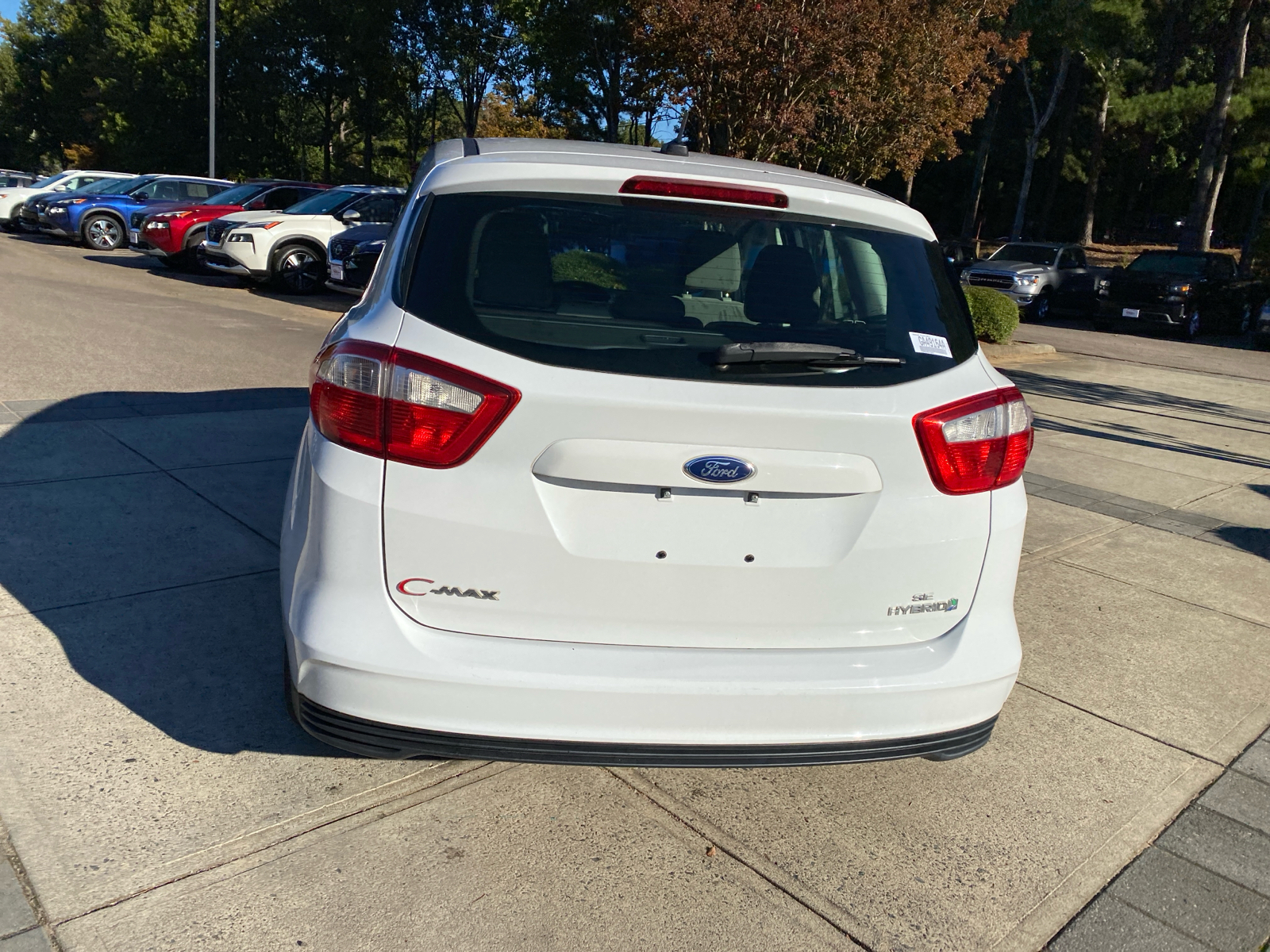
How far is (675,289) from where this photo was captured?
271 centimetres

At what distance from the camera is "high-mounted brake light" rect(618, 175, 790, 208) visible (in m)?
2.71

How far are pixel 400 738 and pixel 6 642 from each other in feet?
6.89

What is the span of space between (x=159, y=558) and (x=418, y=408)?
2.77 m

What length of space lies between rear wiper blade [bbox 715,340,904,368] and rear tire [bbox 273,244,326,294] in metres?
15.0

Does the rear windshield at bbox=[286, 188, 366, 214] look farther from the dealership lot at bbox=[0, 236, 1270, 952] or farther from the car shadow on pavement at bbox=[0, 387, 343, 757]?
the dealership lot at bbox=[0, 236, 1270, 952]

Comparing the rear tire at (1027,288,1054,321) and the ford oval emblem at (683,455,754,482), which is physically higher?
the ford oval emblem at (683,455,754,482)

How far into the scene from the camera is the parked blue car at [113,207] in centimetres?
2248

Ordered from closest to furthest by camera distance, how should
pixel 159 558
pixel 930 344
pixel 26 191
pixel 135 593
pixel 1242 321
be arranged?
pixel 930 344 < pixel 135 593 < pixel 159 558 < pixel 1242 321 < pixel 26 191

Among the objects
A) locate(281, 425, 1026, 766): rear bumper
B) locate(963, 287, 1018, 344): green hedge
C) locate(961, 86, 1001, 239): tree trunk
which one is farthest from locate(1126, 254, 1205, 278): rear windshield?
locate(281, 425, 1026, 766): rear bumper

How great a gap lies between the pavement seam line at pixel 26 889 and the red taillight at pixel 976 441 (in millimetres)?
2342

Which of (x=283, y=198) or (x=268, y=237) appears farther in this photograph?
(x=283, y=198)

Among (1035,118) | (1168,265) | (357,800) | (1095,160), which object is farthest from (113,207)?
(1095,160)

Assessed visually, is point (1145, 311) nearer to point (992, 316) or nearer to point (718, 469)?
point (992, 316)

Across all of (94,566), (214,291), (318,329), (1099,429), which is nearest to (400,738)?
(94,566)
